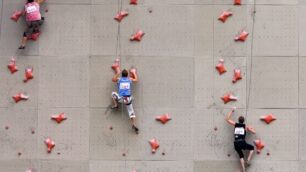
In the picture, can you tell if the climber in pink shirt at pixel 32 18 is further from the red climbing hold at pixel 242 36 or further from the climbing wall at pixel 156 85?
the red climbing hold at pixel 242 36

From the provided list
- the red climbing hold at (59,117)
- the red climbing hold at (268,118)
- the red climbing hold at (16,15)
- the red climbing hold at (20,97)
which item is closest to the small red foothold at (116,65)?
the red climbing hold at (59,117)

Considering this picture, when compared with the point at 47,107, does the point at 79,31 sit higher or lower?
higher

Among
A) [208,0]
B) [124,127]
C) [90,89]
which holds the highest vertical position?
[208,0]

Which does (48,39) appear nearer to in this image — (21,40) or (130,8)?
(21,40)

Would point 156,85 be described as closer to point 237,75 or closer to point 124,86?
point 124,86

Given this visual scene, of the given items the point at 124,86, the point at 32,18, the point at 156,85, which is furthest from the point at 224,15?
the point at 32,18

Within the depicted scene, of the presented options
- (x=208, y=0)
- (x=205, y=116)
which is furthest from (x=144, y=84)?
(x=208, y=0)

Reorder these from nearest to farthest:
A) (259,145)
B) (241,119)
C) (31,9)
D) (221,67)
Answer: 1. (241,119)
2. (31,9)
3. (259,145)
4. (221,67)
